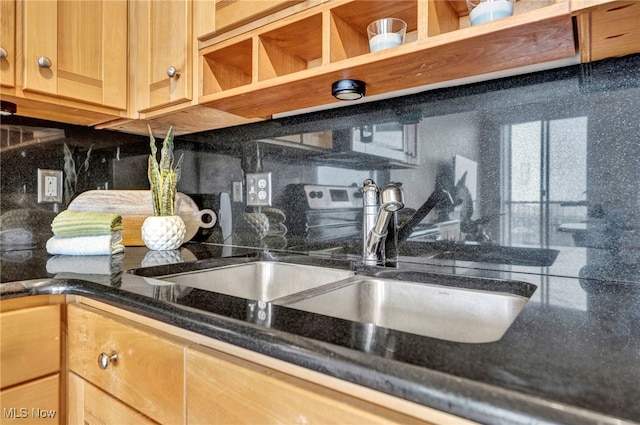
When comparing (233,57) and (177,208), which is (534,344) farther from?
(177,208)

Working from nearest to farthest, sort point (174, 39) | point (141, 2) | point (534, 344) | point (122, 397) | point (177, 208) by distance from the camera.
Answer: point (534, 344) → point (122, 397) → point (174, 39) → point (141, 2) → point (177, 208)

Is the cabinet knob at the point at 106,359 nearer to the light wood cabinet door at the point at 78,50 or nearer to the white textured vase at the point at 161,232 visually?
the white textured vase at the point at 161,232

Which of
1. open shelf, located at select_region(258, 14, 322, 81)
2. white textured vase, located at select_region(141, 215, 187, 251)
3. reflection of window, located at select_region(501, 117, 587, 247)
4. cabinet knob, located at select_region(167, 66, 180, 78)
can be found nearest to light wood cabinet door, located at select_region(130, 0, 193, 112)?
cabinet knob, located at select_region(167, 66, 180, 78)

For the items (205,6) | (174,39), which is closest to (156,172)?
(174,39)

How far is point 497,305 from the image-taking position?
777 mm

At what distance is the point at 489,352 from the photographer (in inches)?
16.2

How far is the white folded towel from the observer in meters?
1.16

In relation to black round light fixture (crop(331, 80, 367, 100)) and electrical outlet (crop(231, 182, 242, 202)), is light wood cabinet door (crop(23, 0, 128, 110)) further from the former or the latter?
black round light fixture (crop(331, 80, 367, 100))

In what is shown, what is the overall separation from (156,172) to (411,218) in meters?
0.89

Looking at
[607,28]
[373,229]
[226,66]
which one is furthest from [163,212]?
[607,28]

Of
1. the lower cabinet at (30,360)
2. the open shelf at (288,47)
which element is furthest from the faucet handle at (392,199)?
the lower cabinet at (30,360)

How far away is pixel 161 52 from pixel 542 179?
3.87 ft

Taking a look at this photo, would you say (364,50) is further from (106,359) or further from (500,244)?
(106,359)

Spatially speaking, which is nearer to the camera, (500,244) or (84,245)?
(500,244)
